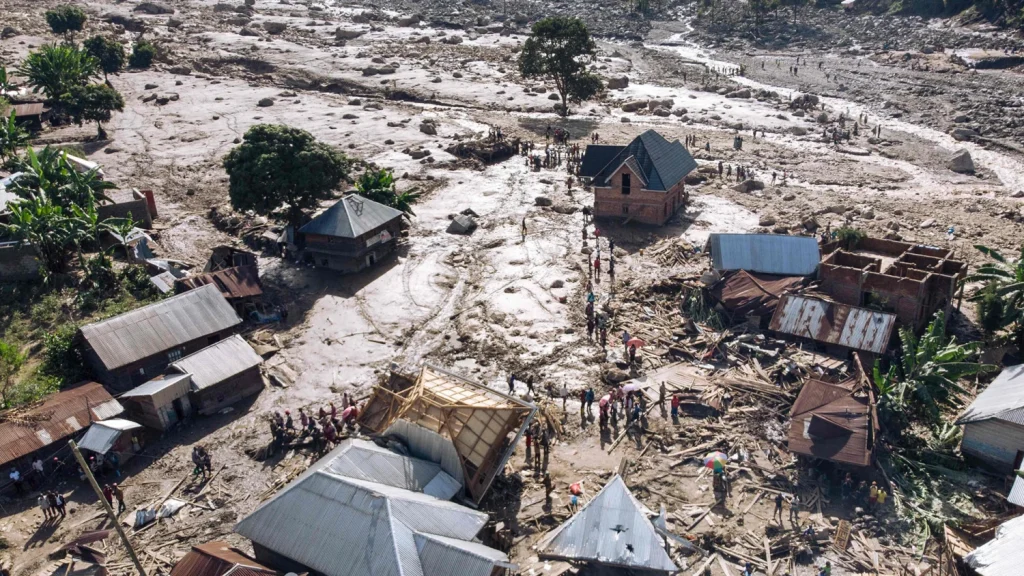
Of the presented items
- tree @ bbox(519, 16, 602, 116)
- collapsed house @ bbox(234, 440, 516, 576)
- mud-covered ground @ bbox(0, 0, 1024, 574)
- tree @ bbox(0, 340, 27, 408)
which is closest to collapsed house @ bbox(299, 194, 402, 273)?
mud-covered ground @ bbox(0, 0, 1024, 574)

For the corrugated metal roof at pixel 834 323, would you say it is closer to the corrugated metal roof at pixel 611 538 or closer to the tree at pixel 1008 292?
the tree at pixel 1008 292

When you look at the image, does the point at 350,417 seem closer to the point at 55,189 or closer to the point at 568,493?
the point at 568,493

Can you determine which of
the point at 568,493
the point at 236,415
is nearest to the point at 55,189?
the point at 236,415

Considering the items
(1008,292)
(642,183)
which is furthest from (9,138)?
(1008,292)

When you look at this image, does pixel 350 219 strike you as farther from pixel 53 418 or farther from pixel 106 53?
pixel 106 53


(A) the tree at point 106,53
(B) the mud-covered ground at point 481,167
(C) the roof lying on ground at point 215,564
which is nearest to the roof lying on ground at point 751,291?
(B) the mud-covered ground at point 481,167
